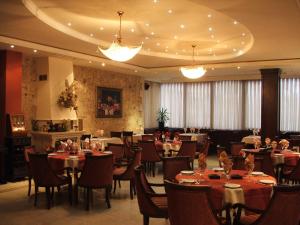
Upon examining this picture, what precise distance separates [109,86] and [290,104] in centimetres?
713

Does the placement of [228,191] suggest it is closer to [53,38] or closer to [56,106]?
[53,38]

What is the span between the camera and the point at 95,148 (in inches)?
294

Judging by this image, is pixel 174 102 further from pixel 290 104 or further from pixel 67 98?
pixel 67 98

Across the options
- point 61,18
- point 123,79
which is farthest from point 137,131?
point 61,18

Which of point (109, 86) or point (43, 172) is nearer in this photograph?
point (43, 172)

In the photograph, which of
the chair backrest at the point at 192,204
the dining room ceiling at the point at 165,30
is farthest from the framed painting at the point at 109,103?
the chair backrest at the point at 192,204

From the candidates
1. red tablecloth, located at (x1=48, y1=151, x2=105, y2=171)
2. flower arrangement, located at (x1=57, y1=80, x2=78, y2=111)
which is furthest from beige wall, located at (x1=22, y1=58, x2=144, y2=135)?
red tablecloth, located at (x1=48, y1=151, x2=105, y2=171)

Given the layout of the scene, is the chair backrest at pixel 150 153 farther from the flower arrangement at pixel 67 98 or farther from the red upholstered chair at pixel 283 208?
the red upholstered chair at pixel 283 208

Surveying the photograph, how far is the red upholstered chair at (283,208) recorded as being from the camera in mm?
3369

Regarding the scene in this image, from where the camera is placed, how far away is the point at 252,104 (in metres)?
14.5

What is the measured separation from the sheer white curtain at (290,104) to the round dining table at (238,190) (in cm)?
1001

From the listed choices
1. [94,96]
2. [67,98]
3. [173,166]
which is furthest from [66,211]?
[94,96]

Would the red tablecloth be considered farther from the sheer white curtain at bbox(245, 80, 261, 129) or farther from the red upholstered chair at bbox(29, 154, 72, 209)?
the sheer white curtain at bbox(245, 80, 261, 129)

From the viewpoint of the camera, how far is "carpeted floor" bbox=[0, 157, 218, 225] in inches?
211
